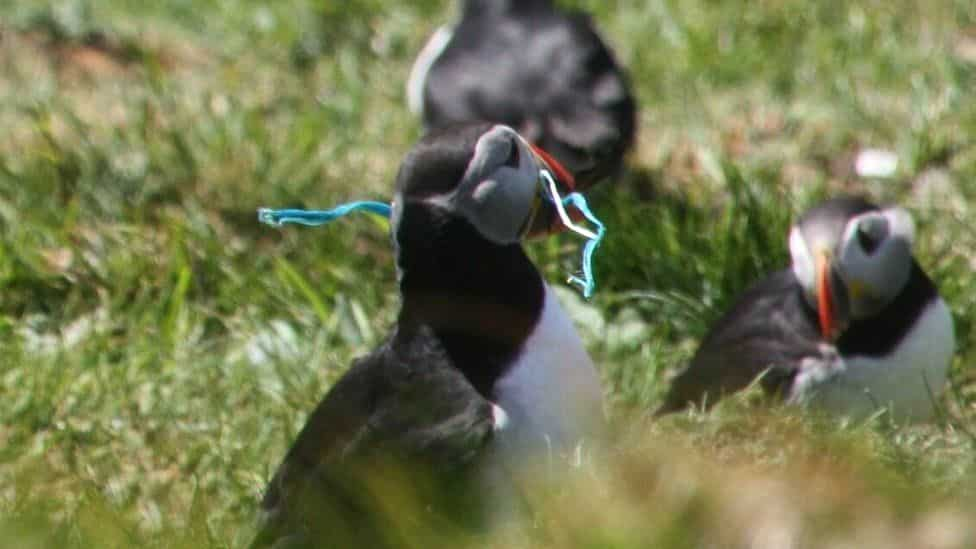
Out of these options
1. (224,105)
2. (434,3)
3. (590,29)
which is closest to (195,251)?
(224,105)

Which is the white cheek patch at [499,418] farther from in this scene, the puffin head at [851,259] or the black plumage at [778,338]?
the puffin head at [851,259]

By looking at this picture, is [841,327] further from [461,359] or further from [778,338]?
[461,359]

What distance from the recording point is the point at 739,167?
7.05m

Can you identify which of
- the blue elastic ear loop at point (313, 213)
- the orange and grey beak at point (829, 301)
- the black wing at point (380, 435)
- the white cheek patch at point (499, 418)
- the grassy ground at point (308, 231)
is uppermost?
the blue elastic ear loop at point (313, 213)

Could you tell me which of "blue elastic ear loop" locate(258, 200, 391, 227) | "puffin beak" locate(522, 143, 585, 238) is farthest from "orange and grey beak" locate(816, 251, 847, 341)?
"blue elastic ear loop" locate(258, 200, 391, 227)

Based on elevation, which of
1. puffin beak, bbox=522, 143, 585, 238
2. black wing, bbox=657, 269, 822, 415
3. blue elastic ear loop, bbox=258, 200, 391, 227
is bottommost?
black wing, bbox=657, 269, 822, 415

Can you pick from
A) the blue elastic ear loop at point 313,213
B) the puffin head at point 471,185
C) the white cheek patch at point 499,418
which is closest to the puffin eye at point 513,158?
the puffin head at point 471,185

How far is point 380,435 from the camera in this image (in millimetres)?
4523

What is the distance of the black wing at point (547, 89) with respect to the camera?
736cm

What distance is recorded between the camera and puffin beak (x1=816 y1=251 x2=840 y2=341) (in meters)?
5.69

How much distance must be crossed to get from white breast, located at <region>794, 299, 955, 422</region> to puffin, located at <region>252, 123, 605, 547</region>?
3.94ft

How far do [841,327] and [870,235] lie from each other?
0.28m

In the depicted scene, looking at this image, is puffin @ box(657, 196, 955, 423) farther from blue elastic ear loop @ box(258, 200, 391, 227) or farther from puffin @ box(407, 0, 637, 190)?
puffin @ box(407, 0, 637, 190)

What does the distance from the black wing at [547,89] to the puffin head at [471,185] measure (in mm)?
2553
